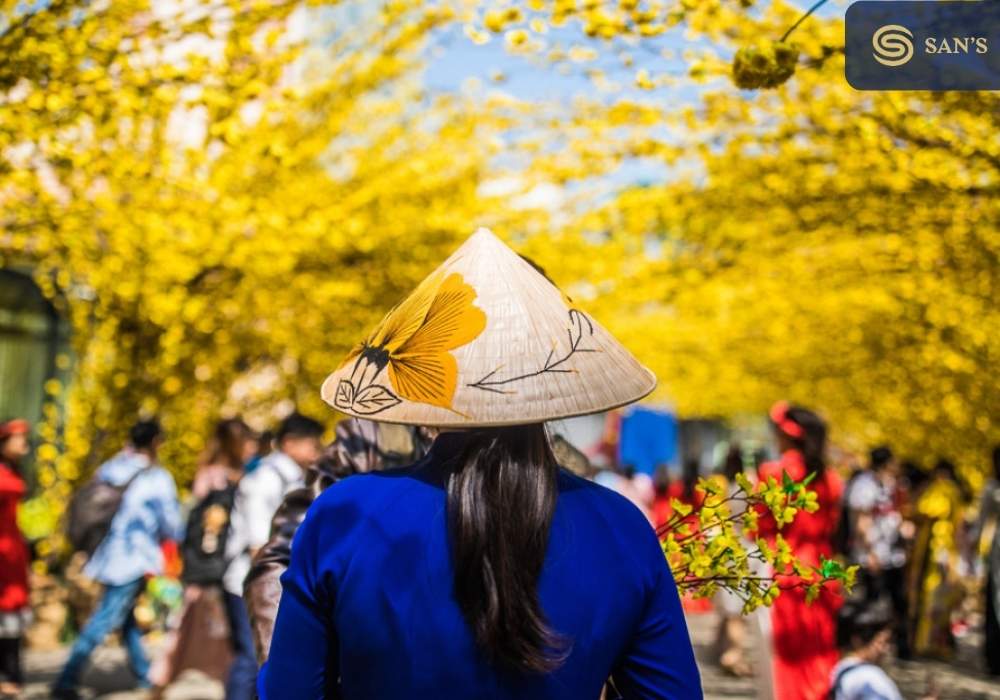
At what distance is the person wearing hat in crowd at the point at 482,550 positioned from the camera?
5.81 feet

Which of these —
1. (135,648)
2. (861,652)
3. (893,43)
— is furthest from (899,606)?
(893,43)

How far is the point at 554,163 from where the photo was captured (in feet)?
24.8

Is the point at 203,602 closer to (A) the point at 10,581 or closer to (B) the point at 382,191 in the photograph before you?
(A) the point at 10,581

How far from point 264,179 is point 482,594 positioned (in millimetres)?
7022

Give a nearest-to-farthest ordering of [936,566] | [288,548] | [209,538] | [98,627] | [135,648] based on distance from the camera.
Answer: [288,548], [209,538], [98,627], [135,648], [936,566]

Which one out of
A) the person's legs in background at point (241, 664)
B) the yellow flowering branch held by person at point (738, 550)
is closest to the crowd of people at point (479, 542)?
the yellow flowering branch held by person at point (738, 550)

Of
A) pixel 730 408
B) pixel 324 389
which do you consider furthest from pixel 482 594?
pixel 730 408

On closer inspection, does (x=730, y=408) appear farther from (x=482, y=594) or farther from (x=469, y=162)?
(x=482, y=594)

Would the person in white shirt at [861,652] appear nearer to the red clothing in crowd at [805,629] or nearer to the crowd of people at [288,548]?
the crowd of people at [288,548]

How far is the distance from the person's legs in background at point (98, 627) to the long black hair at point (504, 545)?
17.7ft

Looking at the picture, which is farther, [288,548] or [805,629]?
[805,629]

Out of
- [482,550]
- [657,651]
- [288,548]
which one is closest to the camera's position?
[482,550]

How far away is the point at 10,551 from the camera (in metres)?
6.42

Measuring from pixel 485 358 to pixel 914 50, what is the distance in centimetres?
300
